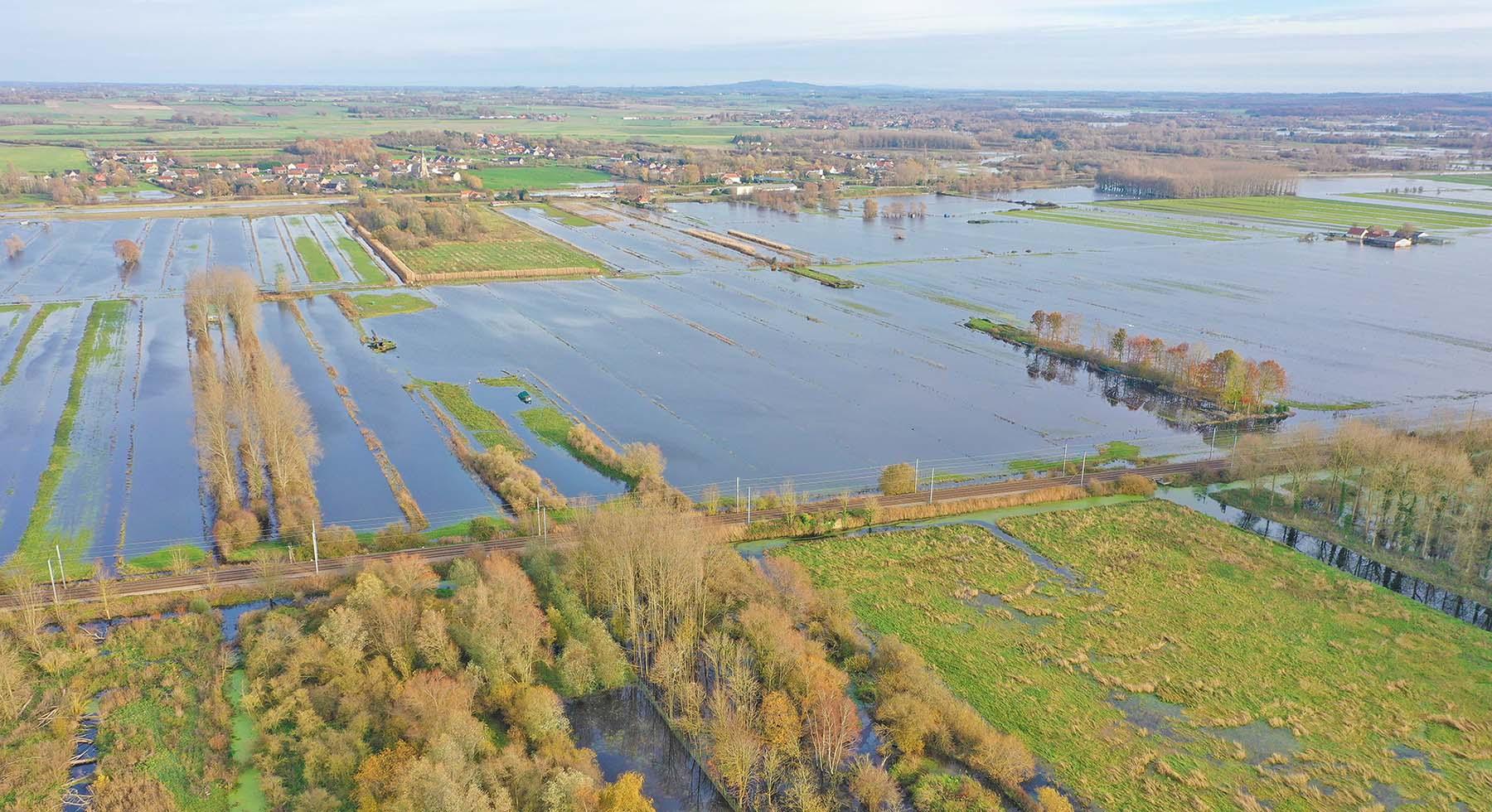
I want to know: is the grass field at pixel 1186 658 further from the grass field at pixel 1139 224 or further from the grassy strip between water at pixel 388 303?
the grass field at pixel 1139 224

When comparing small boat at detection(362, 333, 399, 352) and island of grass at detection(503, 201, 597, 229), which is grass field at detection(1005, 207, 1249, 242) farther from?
small boat at detection(362, 333, 399, 352)

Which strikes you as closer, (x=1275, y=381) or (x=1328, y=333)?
(x=1275, y=381)

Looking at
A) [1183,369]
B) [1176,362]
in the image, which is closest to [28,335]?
[1176,362]

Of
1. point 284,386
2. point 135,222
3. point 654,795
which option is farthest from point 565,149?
point 654,795

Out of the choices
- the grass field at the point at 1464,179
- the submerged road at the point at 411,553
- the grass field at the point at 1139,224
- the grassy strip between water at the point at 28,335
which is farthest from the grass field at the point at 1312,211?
the grassy strip between water at the point at 28,335

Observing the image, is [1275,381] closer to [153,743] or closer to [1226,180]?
[153,743]

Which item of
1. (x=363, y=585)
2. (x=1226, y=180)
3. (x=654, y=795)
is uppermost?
(x=1226, y=180)
